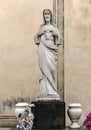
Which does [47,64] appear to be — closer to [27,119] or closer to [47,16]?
[47,16]

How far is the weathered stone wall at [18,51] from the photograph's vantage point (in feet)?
50.1

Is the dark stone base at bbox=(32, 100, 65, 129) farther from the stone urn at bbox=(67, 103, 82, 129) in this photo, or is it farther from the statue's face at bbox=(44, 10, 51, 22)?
the statue's face at bbox=(44, 10, 51, 22)

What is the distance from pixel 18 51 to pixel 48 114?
275cm

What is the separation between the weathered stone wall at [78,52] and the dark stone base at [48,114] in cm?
196

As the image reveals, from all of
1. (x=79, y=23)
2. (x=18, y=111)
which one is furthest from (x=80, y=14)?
(x=18, y=111)

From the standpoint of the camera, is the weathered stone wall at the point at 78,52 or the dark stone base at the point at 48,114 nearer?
the dark stone base at the point at 48,114

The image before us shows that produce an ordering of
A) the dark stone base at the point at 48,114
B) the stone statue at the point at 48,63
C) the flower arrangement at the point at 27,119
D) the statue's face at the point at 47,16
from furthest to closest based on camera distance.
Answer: the statue's face at the point at 47,16, the stone statue at the point at 48,63, the dark stone base at the point at 48,114, the flower arrangement at the point at 27,119

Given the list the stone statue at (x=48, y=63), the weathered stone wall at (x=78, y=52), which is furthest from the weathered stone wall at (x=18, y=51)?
Result: the stone statue at (x=48, y=63)

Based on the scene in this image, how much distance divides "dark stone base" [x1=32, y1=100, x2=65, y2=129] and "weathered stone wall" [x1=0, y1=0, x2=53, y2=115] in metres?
2.06

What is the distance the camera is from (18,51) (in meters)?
15.5

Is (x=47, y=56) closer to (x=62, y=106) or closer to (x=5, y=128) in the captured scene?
(x=62, y=106)

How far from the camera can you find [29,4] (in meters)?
15.6

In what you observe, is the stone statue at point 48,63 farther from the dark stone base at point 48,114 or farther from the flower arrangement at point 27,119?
the flower arrangement at point 27,119

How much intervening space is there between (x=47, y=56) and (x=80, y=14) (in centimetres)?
260
